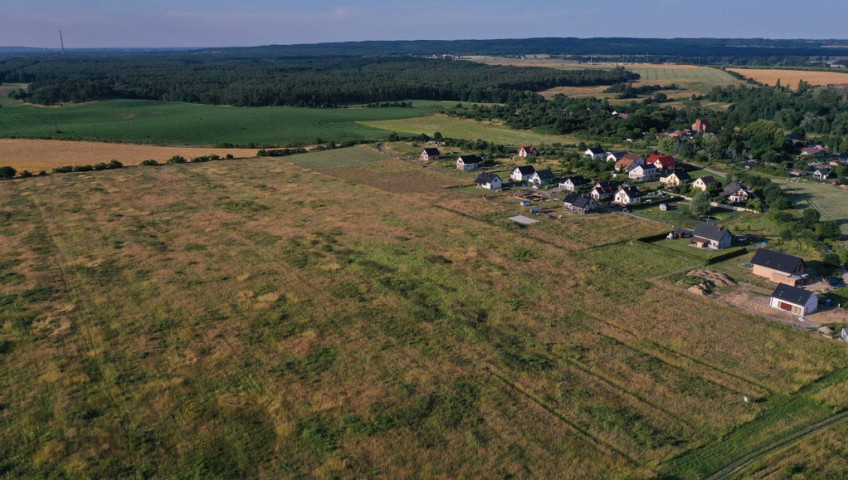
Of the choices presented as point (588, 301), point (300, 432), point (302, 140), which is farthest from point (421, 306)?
point (302, 140)

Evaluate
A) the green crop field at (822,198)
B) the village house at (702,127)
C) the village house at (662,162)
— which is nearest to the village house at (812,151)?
the green crop field at (822,198)

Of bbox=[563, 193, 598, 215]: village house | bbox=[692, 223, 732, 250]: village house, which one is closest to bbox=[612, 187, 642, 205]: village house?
bbox=[563, 193, 598, 215]: village house

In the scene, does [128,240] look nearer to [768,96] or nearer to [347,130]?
[347,130]

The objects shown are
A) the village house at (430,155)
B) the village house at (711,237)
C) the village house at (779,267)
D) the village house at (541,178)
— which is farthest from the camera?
the village house at (430,155)

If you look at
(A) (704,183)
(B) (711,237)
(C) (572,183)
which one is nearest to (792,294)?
(B) (711,237)

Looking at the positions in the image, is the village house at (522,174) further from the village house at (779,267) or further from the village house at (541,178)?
the village house at (779,267)

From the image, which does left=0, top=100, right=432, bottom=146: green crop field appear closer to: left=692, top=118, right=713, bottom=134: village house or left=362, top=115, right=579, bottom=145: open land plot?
left=362, top=115, right=579, bottom=145: open land plot
